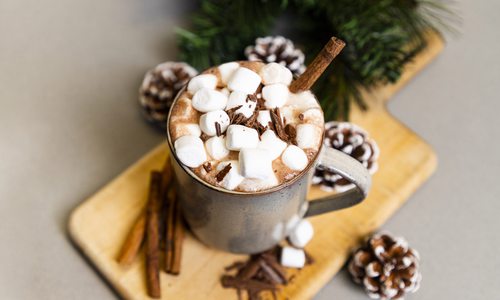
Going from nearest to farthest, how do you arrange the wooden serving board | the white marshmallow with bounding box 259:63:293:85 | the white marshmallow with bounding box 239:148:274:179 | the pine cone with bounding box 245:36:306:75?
1. the white marshmallow with bounding box 239:148:274:179
2. the white marshmallow with bounding box 259:63:293:85
3. the wooden serving board
4. the pine cone with bounding box 245:36:306:75

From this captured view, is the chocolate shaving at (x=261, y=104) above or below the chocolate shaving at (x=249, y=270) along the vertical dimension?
above

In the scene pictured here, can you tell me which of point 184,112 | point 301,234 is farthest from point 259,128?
point 301,234

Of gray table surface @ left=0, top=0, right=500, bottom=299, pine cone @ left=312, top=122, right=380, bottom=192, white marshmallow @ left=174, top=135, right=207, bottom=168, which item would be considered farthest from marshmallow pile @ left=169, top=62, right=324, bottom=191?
gray table surface @ left=0, top=0, right=500, bottom=299

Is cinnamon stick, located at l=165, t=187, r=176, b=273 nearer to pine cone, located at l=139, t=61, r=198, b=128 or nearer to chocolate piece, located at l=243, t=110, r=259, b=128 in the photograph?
pine cone, located at l=139, t=61, r=198, b=128

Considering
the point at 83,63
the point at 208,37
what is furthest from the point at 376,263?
the point at 83,63

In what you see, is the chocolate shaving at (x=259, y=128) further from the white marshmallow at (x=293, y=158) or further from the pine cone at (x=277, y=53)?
the pine cone at (x=277, y=53)

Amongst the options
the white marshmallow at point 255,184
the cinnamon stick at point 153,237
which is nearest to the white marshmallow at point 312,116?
the white marshmallow at point 255,184
